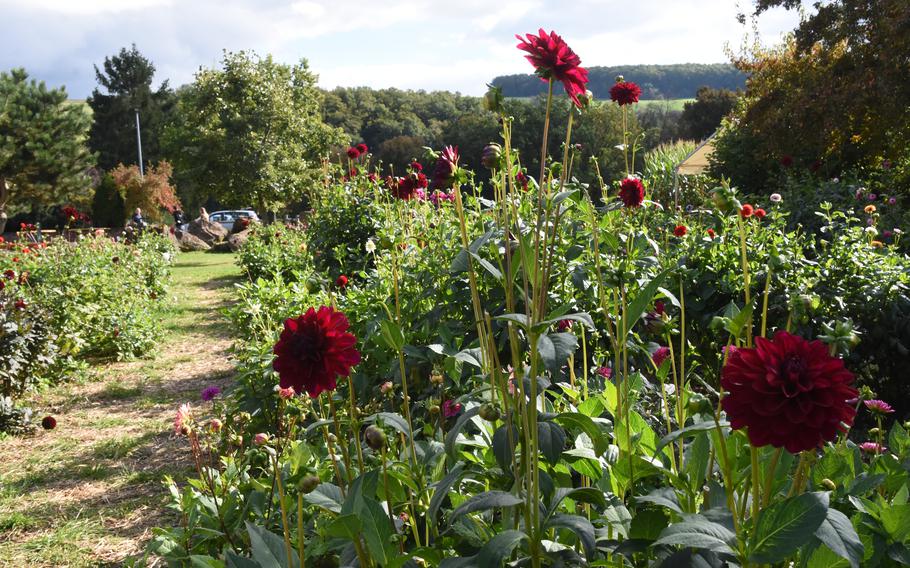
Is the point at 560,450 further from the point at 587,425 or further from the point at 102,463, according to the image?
the point at 102,463

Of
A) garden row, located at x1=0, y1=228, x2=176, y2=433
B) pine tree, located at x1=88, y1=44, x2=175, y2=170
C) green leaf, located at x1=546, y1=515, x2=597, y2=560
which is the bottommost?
garden row, located at x1=0, y1=228, x2=176, y2=433

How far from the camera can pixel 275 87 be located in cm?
2078

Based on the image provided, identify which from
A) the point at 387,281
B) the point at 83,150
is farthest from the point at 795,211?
the point at 83,150

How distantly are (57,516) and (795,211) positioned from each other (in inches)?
259

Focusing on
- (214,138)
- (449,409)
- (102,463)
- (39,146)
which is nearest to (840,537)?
(449,409)

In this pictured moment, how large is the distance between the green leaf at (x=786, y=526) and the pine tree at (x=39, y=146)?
2903 cm

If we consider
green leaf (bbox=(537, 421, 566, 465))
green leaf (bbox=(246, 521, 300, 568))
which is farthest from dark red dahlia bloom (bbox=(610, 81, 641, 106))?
green leaf (bbox=(246, 521, 300, 568))

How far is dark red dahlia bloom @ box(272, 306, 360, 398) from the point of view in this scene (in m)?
1.16

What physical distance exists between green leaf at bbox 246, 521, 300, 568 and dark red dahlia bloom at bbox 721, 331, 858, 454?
2.49ft

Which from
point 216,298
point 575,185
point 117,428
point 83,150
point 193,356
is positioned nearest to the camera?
point 575,185

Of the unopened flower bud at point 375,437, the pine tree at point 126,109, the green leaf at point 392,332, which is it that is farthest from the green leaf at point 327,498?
the pine tree at point 126,109

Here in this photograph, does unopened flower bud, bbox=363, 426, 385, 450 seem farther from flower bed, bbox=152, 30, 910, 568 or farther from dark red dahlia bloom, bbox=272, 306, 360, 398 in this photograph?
dark red dahlia bloom, bbox=272, 306, 360, 398

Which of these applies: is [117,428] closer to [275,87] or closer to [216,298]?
[216,298]

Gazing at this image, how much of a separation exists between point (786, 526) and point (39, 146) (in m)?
29.6
